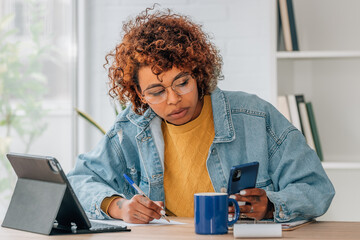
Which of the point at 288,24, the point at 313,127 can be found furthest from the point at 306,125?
the point at 288,24

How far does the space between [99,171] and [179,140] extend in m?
0.26

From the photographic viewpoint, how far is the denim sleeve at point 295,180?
142cm

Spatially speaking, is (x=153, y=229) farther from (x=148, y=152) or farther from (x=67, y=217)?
(x=148, y=152)

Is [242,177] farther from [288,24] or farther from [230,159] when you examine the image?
[288,24]

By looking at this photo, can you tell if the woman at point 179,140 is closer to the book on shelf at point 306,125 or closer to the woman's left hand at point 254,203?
the woman's left hand at point 254,203

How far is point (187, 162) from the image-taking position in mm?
1696

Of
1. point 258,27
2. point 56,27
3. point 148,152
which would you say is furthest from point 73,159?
point 148,152

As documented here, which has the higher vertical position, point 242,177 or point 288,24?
point 288,24

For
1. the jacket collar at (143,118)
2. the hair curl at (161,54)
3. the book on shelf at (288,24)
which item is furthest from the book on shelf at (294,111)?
the jacket collar at (143,118)

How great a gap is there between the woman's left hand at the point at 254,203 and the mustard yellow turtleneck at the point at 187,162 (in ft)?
0.93

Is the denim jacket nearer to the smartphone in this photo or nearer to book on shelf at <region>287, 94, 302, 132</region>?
the smartphone

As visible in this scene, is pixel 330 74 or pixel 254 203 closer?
pixel 254 203

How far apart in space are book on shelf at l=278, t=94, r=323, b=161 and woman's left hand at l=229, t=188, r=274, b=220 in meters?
1.24

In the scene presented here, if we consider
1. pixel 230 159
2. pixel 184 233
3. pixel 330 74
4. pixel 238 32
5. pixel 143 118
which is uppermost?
pixel 238 32
